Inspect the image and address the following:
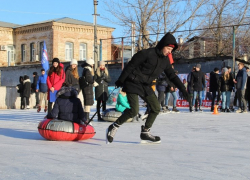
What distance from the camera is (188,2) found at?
30859 mm

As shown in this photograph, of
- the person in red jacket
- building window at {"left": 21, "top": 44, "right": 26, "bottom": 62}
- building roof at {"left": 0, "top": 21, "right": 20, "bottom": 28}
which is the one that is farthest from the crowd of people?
building roof at {"left": 0, "top": 21, "right": 20, "bottom": 28}

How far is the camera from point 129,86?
7.59 m

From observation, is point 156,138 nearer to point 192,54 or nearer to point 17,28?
point 192,54

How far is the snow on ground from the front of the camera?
5133 millimetres

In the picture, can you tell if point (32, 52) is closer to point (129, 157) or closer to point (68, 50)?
point (68, 50)

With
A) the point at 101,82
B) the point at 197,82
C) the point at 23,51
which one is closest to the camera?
the point at 101,82

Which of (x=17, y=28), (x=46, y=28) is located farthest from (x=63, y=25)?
(x=17, y=28)

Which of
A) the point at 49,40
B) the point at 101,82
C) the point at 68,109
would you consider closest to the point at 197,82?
the point at 101,82

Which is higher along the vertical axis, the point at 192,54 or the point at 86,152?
the point at 192,54

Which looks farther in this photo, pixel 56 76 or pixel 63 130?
pixel 56 76

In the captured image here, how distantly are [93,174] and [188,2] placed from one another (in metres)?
26.9

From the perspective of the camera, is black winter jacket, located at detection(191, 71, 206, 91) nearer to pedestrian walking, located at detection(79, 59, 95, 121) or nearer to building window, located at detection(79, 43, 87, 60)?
pedestrian walking, located at detection(79, 59, 95, 121)

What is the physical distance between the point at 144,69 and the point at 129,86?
359 mm

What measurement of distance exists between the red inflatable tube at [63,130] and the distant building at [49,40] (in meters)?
43.7
